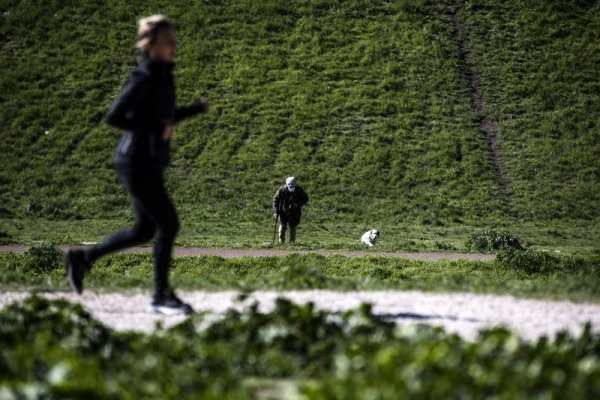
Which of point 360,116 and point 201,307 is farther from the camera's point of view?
point 360,116

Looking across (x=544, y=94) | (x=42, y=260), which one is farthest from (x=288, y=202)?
(x=544, y=94)

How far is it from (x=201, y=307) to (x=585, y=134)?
3449 centimetres

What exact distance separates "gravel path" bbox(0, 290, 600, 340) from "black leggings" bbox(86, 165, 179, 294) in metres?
0.52

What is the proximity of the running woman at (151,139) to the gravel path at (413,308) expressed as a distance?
50cm

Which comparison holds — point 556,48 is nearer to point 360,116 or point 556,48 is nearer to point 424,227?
point 360,116

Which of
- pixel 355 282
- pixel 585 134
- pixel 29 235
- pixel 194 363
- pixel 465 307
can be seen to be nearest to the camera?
pixel 194 363

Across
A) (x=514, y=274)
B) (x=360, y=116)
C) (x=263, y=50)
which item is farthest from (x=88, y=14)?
(x=514, y=274)

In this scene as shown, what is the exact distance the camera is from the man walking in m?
26.0

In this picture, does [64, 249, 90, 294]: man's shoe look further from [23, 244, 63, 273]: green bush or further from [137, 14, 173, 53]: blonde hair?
[23, 244, 63, 273]: green bush

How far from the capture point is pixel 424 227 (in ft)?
107

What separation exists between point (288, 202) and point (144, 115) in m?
18.1

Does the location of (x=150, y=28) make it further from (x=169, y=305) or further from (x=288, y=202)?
(x=288, y=202)

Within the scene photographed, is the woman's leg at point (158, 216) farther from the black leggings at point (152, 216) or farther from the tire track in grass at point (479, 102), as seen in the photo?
the tire track in grass at point (479, 102)

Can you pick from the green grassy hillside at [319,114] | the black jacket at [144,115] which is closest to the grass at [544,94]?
the green grassy hillside at [319,114]
